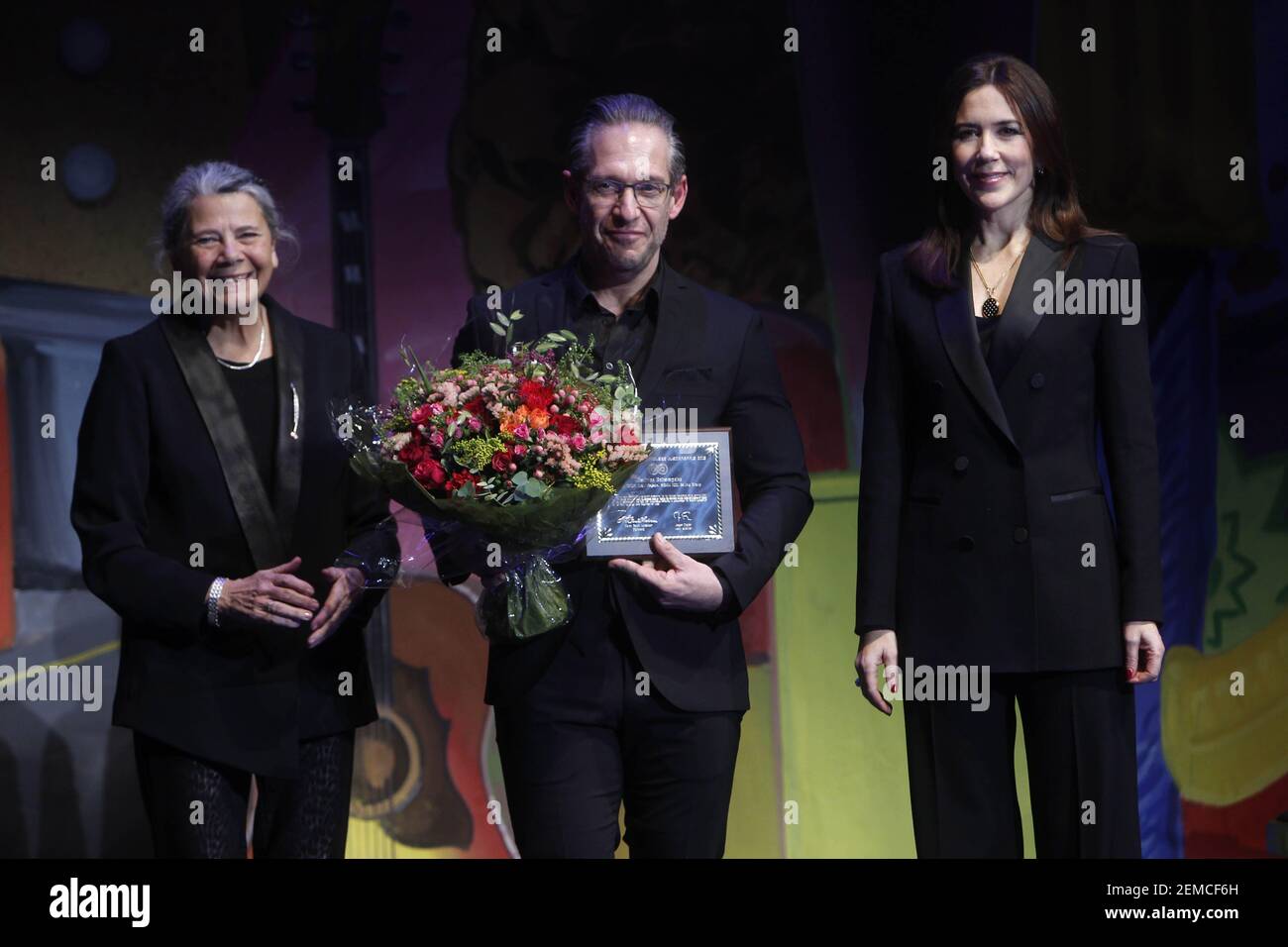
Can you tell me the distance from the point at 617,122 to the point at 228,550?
1.22m

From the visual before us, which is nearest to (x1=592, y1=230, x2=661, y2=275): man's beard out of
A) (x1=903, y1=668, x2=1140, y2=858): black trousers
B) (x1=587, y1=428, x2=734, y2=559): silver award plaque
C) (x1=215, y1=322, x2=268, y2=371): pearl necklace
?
(x1=587, y1=428, x2=734, y2=559): silver award plaque

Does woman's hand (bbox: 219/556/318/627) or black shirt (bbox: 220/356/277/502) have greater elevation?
black shirt (bbox: 220/356/277/502)

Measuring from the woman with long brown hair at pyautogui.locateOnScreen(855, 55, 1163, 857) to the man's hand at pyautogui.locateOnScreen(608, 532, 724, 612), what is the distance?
338 millimetres

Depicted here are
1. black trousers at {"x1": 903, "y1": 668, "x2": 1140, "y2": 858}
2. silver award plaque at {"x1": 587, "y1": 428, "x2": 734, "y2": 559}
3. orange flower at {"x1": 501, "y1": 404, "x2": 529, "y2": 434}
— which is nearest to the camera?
orange flower at {"x1": 501, "y1": 404, "x2": 529, "y2": 434}

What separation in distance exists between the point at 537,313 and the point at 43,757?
226 cm

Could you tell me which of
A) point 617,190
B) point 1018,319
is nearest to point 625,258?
point 617,190

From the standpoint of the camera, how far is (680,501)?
3152 millimetres

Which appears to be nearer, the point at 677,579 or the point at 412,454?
the point at 412,454

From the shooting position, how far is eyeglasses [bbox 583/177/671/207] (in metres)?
3.18

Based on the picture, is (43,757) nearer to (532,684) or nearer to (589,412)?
(532,684)

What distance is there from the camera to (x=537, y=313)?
3238mm

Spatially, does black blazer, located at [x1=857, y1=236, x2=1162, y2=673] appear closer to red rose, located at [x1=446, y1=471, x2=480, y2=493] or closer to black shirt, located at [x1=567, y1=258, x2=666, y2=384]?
black shirt, located at [x1=567, y1=258, x2=666, y2=384]

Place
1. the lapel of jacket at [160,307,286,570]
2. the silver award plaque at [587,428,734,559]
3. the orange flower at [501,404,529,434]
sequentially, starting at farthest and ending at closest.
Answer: the lapel of jacket at [160,307,286,570], the silver award plaque at [587,428,734,559], the orange flower at [501,404,529,434]

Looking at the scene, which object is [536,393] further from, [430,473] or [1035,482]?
[1035,482]
